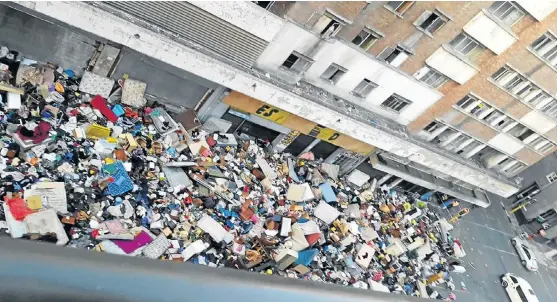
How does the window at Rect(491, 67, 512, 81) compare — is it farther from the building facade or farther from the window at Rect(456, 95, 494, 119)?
the window at Rect(456, 95, 494, 119)

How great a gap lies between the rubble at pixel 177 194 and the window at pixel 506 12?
8281 mm

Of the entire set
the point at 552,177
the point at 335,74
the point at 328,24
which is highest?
the point at 552,177

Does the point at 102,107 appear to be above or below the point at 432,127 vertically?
below

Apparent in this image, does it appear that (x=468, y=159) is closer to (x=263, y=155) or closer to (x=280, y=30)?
(x=263, y=155)

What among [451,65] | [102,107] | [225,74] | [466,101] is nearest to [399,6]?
[451,65]

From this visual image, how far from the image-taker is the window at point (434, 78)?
17188 mm

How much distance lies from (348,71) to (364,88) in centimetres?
128

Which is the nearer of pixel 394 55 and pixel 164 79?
pixel 164 79

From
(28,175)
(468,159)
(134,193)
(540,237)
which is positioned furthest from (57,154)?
(540,237)

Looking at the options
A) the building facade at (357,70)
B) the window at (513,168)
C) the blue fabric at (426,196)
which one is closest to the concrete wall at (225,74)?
the building facade at (357,70)

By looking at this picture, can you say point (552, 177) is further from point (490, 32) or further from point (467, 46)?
point (490, 32)

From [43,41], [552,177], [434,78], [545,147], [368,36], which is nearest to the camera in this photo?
[43,41]

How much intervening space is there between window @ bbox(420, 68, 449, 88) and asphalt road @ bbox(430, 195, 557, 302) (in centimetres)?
805

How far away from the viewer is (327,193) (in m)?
19.2
